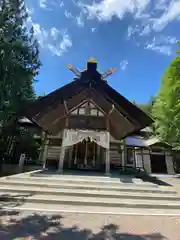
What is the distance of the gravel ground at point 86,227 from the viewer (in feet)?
8.74

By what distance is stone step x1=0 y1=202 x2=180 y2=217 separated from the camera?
3641 millimetres

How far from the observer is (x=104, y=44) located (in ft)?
37.1

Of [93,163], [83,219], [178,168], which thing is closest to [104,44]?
[93,163]

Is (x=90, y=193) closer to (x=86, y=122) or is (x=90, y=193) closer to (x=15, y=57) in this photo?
(x=86, y=122)

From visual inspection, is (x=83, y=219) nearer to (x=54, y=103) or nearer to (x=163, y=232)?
(x=163, y=232)

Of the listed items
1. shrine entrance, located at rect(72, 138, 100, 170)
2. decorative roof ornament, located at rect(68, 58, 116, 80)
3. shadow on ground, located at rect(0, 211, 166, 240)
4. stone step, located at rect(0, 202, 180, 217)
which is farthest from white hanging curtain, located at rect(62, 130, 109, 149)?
decorative roof ornament, located at rect(68, 58, 116, 80)

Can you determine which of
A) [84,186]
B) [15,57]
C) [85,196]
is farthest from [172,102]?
[15,57]

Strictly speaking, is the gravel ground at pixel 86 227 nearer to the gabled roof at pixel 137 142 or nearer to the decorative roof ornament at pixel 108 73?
the decorative roof ornament at pixel 108 73

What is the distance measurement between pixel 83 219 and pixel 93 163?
24.4 ft

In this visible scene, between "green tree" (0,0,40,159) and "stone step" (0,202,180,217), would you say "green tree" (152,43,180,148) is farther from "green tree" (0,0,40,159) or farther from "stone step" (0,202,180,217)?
"green tree" (0,0,40,159)

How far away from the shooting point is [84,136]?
795 cm

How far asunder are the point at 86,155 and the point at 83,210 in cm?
718

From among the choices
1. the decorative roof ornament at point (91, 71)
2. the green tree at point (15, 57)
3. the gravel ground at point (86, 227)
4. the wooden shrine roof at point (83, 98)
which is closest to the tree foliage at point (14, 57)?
the green tree at point (15, 57)

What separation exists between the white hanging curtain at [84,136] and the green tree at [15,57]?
4.49 metres
